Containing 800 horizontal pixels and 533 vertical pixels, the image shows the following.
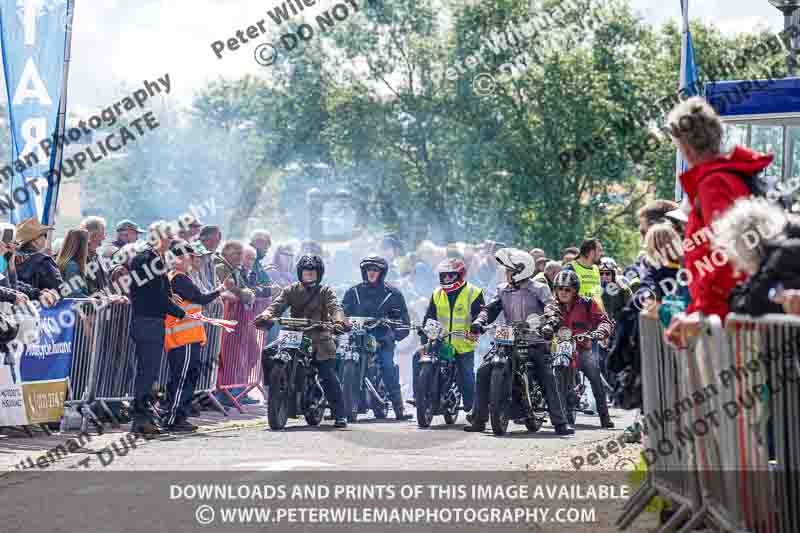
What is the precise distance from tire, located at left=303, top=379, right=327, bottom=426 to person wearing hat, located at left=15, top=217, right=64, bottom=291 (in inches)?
117

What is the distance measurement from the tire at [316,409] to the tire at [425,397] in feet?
3.39

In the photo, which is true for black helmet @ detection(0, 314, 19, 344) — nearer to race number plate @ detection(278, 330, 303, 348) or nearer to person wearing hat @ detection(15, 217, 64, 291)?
person wearing hat @ detection(15, 217, 64, 291)

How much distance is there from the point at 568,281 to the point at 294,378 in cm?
335

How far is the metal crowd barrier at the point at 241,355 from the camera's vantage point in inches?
690

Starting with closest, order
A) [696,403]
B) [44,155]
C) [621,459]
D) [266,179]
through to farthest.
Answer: [696,403], [621,459], [44,155], [266,179]

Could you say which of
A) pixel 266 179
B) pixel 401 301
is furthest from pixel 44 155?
pixel 266 179

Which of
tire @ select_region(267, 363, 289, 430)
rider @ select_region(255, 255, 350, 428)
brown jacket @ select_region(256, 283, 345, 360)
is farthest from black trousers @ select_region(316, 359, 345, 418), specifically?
tire @ select_region(267, 363, 289, 430)

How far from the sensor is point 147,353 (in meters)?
14.2

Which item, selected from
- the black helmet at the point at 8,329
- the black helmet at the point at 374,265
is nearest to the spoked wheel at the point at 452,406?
the black helmet at the point at 374,265

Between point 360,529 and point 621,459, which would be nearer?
point 360,529

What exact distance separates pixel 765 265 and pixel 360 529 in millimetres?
3035

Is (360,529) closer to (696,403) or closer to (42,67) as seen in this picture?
(696,403)

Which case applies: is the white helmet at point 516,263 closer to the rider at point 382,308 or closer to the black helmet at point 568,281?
the black helmet at point 568,281

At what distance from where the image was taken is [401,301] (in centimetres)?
1753
